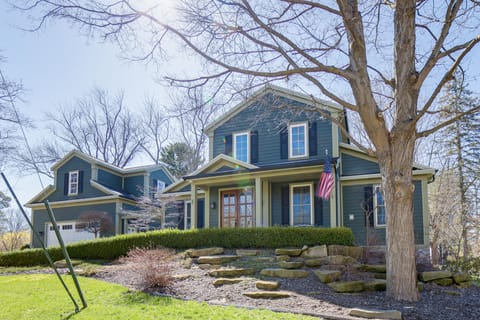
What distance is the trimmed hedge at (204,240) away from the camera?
1175cm

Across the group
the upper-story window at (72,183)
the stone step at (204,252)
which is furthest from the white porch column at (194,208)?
the upper-story window at (72,183)

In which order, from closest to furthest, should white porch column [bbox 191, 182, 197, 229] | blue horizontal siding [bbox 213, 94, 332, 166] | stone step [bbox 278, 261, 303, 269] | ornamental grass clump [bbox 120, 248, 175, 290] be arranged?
1. ornamental grass clump [bbox 120, 248, 175, 290]
2. stone step [bbox 278, 261, 303, 269]
3. blue horizontal siding [bbox 213, 94, 332, 166]
4. white porch column [bbox 191, 182, 197, 229]

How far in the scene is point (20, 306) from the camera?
23.9 ft

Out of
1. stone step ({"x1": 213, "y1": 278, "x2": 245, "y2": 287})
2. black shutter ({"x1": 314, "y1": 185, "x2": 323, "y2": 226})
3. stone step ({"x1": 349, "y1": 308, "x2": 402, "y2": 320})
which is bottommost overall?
stone step ({"x1": 213, "y1": 278, "x2": 245, "y2": 287})

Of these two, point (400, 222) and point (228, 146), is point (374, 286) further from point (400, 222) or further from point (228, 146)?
point (228, 146)

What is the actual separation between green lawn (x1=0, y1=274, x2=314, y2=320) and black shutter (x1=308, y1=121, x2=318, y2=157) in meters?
9.02

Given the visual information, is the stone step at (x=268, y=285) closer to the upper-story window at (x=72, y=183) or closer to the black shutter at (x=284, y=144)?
the black shutter at (x=284, y=144)

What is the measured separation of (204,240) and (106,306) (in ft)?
19.5

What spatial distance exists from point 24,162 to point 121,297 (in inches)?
917

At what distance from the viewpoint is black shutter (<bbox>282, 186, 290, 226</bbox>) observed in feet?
50.9

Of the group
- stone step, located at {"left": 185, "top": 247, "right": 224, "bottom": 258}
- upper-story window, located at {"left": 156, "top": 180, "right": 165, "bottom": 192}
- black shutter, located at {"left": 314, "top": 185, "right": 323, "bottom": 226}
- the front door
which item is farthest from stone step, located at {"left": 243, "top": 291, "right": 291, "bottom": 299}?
upper-story window, located at {"left": 156, "top": 180, "right": 165, "bottom": 192}

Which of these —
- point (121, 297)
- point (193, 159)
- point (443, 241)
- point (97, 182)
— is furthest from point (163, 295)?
point (193, 159)

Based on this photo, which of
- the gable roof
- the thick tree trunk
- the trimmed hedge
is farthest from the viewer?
the gable roof

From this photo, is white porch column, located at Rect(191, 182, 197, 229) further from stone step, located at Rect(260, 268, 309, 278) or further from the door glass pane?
stone step, located at Rect(260, 268, 309, 278)
